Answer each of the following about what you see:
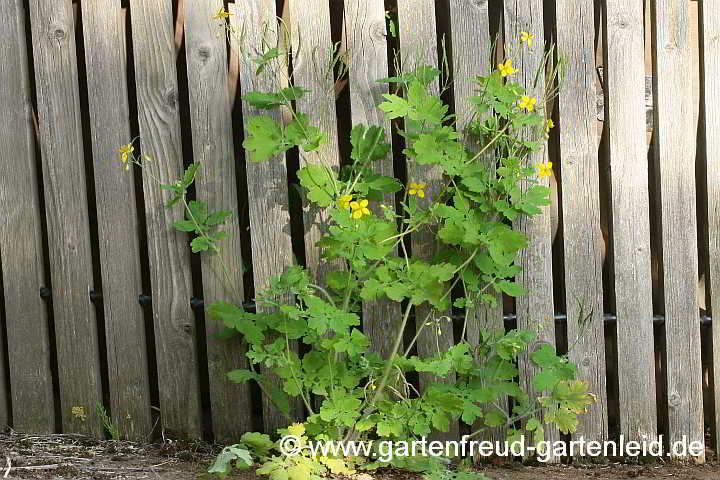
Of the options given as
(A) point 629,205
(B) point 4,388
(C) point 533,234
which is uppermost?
(A) point 629,205

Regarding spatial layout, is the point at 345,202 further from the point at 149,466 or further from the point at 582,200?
the point at 149,466

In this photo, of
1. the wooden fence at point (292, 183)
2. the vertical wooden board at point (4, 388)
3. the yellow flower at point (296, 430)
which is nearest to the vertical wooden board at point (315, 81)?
the wooden fence at point (292, 183)

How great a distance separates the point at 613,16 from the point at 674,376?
61.1 inches

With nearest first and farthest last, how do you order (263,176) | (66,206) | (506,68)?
(506,68) < (263,176) < (66,206)

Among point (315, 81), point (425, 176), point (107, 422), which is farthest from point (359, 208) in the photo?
point (107, 422)

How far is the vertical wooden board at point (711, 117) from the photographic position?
3494mm

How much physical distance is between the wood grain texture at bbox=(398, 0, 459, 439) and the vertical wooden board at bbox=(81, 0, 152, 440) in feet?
3.93

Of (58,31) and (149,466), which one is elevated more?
(58,31)

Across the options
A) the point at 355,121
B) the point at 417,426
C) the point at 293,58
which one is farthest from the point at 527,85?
the point at 417,426

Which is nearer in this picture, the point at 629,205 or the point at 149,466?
the point at 149,466

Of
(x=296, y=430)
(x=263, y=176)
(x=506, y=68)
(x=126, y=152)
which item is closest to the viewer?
(x=296, y=430)

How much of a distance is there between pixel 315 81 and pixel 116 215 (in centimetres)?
103

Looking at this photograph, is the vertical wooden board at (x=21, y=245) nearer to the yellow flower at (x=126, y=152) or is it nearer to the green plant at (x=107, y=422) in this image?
the green plant at (x=107, y=422)

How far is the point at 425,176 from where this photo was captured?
3.48m
